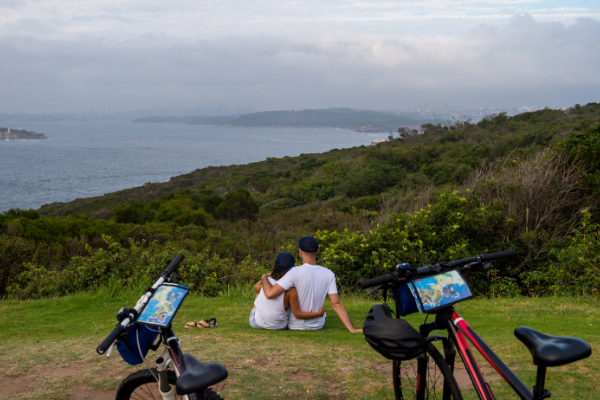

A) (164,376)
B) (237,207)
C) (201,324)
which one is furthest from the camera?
(237,207)

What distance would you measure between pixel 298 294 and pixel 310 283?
25 cm

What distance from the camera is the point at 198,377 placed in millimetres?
2193

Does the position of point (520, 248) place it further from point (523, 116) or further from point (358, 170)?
point (523, 116)

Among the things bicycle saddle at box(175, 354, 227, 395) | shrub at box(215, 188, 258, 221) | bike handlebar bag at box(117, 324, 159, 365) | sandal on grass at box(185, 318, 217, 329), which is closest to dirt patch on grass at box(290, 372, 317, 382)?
bike handlebar bag at box(117, 324, 159, 365)

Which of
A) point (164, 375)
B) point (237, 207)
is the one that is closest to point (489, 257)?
point (164, 375)

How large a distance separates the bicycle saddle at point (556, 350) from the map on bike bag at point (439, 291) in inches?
16.4

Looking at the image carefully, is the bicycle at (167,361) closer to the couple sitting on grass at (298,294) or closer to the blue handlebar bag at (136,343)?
the blue handlebar bag at (136,343)

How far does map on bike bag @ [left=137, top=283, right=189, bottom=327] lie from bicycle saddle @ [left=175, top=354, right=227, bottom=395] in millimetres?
322

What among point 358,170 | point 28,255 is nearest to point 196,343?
point 28,255

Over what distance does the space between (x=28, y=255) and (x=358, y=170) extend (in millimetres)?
34280

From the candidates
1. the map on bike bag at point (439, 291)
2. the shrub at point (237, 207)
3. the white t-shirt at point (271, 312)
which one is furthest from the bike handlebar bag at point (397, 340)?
the shrub at point (237, 207)

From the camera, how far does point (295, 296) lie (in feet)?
18.6

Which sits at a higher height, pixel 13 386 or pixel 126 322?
pixel 126 322

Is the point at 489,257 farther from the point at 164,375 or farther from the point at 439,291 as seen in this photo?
the point at 164,375
